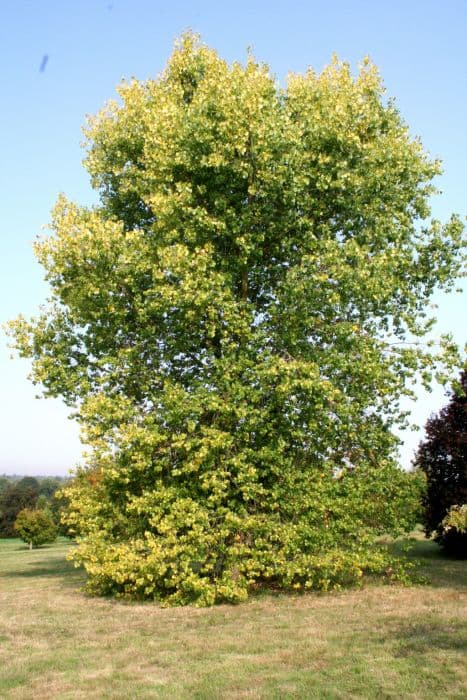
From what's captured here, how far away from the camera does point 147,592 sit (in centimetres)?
1608

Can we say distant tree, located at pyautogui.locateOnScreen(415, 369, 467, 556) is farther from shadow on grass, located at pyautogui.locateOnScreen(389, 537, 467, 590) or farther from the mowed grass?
the mowed grass

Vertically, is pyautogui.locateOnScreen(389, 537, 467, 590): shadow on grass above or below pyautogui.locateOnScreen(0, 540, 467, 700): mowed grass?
above

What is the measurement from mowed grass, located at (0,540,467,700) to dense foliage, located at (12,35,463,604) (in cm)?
141

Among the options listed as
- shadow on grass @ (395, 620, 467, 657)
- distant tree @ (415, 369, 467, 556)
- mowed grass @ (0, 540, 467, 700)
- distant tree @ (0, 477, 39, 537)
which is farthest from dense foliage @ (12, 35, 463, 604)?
distant tree @ (0, 477, 39, 537)

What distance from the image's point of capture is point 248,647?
10672 mm

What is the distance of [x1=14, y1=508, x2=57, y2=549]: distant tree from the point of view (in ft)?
158

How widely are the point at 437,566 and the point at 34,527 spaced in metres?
33.9

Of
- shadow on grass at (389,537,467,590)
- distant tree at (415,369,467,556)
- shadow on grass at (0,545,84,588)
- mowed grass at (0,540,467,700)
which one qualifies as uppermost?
distant tree at (415,369,467,556)

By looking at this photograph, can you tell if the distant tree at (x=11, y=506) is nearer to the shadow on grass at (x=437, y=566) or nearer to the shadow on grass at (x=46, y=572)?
the shadow on grass at (x=46, y=572)

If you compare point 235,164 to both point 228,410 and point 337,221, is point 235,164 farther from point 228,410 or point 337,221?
A: point 228,410

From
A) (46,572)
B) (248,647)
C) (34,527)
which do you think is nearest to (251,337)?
(248,647)

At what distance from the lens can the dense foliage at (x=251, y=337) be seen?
1598cm

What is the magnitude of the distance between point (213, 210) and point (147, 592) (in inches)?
393

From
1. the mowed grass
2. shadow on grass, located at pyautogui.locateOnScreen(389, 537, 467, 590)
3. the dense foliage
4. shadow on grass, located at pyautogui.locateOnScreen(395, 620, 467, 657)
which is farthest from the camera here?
shadow on grass, located at pyautogui.locateOnScreen(389, 537, 467, 590)
